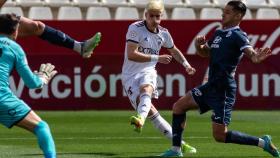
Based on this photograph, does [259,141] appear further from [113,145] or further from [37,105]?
[37,105]

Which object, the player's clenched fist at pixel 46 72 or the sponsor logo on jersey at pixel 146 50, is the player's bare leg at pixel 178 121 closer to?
the sponsor logo on jersey at pixel 146 50

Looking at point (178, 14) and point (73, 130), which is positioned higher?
point (178, 14)

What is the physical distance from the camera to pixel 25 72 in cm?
948

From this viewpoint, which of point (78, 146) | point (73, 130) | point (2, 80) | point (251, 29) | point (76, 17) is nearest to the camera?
point (2, 80)

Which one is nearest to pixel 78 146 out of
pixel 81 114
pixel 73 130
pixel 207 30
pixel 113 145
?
Result: pixel 113 145

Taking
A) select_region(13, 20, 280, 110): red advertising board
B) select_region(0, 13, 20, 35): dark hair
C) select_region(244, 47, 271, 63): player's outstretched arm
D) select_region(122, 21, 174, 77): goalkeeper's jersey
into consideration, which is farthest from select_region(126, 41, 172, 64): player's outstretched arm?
select_region(13, 20, 280, 110): red advertising board

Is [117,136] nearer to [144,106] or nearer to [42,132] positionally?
[144,106]

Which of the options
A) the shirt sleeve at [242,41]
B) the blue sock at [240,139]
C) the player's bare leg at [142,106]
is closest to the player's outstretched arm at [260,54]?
the shirt sleeve at [242,41]

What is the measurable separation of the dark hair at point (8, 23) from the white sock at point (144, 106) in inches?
130

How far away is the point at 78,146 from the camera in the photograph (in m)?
14.0

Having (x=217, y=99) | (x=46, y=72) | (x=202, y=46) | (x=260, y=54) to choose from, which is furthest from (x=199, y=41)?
(x=46, y=72)

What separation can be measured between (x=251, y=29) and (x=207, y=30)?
1.13 metres

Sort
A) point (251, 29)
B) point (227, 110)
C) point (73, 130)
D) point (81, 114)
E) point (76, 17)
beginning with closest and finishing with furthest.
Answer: point (227, 110), point (73, 130), point (81, 114), point (251, 29), point (76, 17)

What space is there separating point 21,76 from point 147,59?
3.64 m
